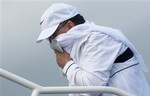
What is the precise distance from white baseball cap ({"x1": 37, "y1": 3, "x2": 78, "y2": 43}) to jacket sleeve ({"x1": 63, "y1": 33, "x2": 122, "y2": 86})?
277mm

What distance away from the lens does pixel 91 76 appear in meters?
3.46

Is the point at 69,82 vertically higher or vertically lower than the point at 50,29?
lower

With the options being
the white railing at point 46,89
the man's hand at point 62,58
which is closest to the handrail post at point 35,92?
the white railing at point 46,89

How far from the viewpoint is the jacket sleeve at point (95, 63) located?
11.4 feet

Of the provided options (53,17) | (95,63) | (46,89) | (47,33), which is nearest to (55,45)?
(47,33)

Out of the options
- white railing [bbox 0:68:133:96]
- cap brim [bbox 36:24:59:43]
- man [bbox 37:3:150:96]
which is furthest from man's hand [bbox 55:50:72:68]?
white railing [bbox 0:68:133:96]

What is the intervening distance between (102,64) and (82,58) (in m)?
0.22

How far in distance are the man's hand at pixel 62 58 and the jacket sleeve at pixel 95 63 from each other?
0.19 feet

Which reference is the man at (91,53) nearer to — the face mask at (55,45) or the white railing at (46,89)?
the face mask at (55,45)

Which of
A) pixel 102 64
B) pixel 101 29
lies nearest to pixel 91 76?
pixel 102 64

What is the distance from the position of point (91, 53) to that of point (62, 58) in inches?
10.0

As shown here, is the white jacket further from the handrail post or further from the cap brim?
the handrail post

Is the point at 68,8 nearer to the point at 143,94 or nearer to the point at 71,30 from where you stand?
the point at 71,30

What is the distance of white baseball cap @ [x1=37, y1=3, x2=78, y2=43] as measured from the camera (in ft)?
12.1
